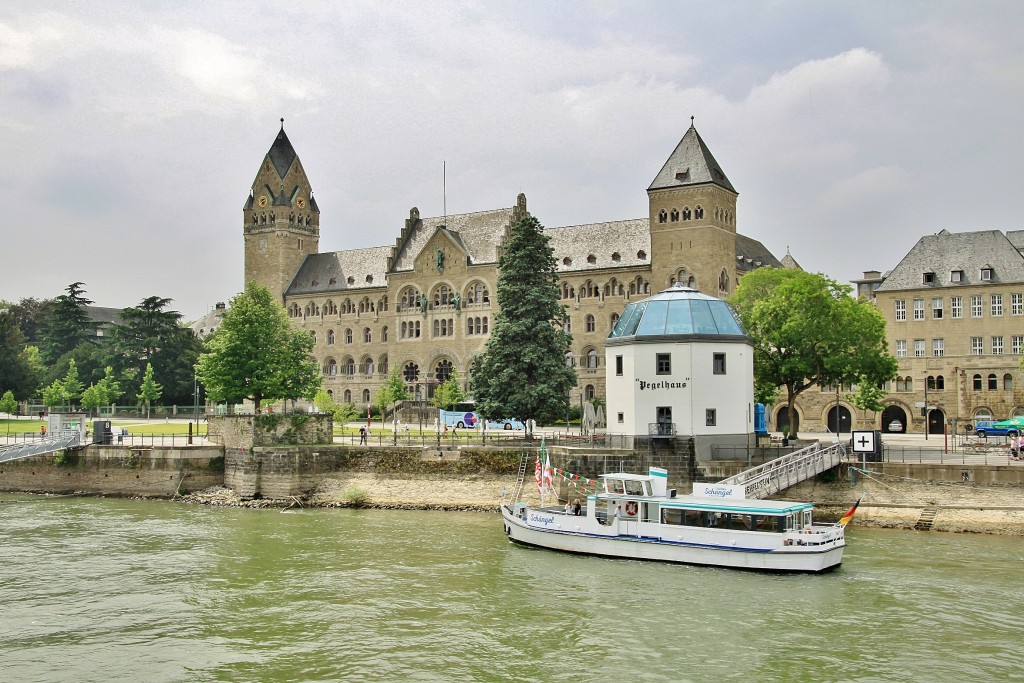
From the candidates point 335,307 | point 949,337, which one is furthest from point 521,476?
point 335,307

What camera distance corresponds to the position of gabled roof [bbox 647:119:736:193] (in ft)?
270

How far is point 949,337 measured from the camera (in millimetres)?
73875

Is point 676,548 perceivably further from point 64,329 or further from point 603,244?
point 64,329

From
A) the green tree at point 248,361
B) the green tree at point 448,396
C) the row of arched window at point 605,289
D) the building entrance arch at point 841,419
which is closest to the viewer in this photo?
the green tree at point 248,361

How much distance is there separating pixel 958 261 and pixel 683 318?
35.4 m

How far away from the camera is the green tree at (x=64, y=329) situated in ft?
418

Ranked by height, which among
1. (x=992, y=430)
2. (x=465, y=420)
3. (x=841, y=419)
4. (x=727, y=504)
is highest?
(x=465, y=420)

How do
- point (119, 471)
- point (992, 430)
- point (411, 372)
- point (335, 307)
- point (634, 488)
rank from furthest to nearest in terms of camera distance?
point (335, 307), point (411, 372), point (992, 430), point (119, 471), point (634, 488)

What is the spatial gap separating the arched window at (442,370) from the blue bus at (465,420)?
15.7 m

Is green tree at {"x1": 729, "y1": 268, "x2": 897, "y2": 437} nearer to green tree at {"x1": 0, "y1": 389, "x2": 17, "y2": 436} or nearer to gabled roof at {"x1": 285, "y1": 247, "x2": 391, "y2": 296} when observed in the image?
gabled roof at {"x1": 285, "y1": 247, "x2": 391, "y2": 296}

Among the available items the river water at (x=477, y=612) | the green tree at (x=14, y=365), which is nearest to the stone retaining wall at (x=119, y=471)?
the river water at (x=477, y=612)

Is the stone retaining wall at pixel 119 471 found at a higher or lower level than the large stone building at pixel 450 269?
lower

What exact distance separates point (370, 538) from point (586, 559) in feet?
28.9

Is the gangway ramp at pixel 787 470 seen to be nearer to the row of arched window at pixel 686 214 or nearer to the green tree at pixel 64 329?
the row of arched window at pixel 686 214
